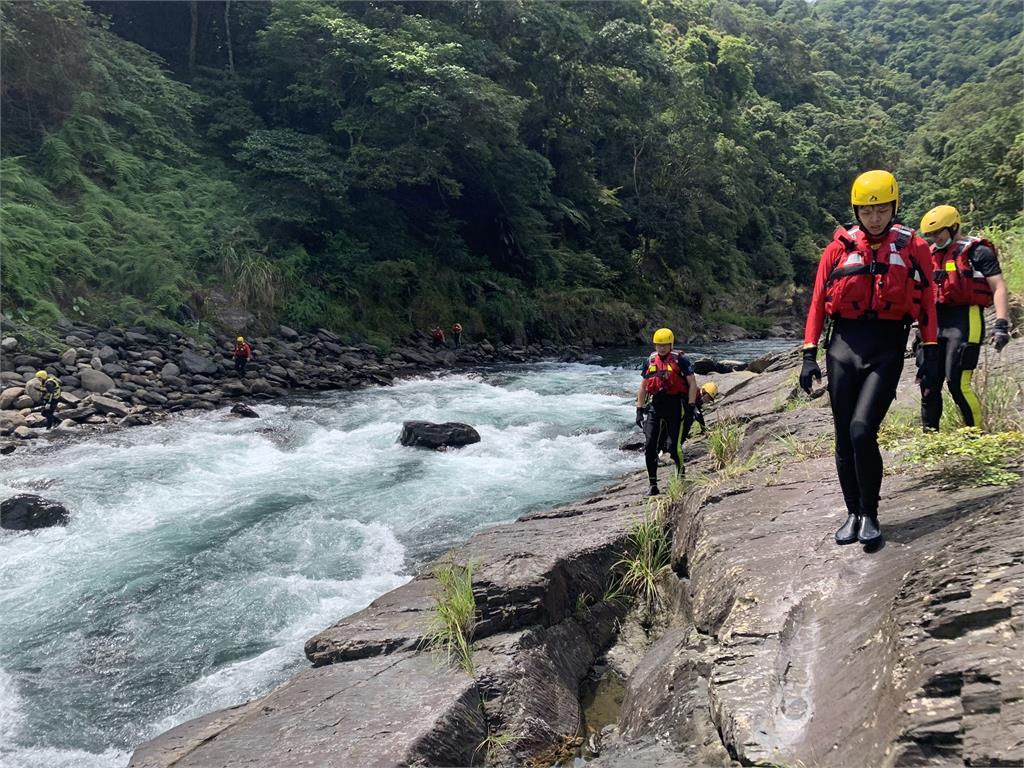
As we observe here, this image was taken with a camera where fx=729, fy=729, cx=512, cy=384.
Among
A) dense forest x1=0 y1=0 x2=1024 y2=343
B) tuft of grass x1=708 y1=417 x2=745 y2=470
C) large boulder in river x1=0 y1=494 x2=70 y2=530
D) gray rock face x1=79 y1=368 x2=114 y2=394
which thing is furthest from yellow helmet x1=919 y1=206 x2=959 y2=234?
dense forest x1=0 y1=0 x2=1024 y2=343

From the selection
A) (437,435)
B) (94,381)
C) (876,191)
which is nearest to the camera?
(876,191)

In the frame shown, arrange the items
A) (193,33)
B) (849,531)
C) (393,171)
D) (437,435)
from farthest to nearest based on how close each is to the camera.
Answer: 1. (193,33)
2. (393,171)
3. (437,435)
4. (849,531)

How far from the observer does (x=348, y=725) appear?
419 centimetres

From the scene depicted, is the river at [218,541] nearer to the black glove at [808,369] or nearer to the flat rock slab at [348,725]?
the flat rock slab at [348,725]

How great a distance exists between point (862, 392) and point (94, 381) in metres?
15.2

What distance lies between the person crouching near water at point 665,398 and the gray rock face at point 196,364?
12.7 m

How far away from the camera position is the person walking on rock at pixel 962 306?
5.25m

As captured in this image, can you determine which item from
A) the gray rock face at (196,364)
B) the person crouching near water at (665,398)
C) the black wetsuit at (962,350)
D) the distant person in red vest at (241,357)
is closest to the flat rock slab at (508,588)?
the person crouching near water at (665,398)

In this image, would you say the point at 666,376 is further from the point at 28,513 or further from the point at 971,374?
the point at 28,513

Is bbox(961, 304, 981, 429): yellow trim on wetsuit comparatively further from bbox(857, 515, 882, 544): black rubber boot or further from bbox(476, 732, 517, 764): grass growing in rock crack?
bbox(476, 732, 517, 764): grass growing in rock crack

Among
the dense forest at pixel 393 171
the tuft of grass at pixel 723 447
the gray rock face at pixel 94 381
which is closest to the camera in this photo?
the tuft of grass at pixel 723 447

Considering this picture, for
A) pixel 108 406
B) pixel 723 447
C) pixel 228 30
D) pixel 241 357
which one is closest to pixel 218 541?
pixel 723 447

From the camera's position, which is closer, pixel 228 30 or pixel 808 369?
pixel 808 369

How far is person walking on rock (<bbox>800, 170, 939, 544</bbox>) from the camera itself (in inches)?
153
